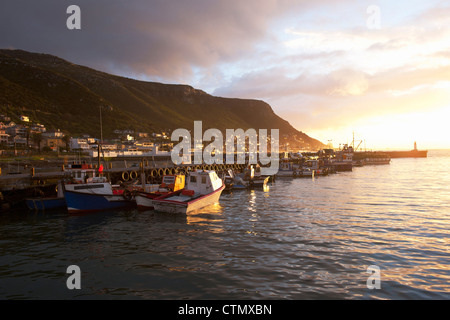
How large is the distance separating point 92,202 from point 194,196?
10.5m

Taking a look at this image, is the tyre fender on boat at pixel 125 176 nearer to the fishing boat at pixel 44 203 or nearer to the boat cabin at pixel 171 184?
the fishing boat at pixel 44 203

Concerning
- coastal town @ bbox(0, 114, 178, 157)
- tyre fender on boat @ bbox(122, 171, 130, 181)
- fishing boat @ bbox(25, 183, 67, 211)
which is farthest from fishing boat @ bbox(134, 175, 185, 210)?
coastal town @ bbox(0, 114, 178, 157)

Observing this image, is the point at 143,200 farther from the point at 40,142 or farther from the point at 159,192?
the point at 40,142

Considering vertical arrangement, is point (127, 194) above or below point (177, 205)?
above

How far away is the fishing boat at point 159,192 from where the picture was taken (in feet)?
90.1

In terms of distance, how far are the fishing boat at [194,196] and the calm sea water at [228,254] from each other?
1137 millimetres

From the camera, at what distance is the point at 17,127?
110750 millimetres

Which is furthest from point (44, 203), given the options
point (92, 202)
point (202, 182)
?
point (202, 182)

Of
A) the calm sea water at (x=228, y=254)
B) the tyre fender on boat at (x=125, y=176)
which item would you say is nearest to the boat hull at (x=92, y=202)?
the calm sea water at (x=228, y=254)

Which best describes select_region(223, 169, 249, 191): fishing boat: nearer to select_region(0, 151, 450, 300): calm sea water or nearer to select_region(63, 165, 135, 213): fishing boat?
select_region(0, 151, 450, 300): calm sea water

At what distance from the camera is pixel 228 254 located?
1462cm

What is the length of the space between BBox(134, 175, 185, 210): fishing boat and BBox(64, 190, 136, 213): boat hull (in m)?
1.84
